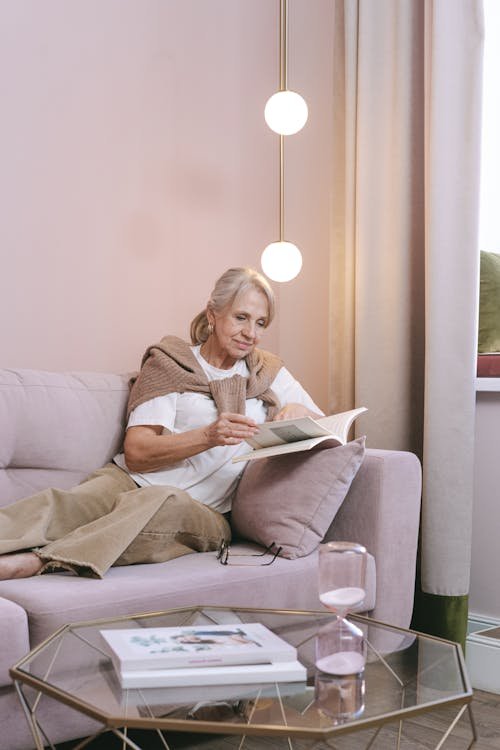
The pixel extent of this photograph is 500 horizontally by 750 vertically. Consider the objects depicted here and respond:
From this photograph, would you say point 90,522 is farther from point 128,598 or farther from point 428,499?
point 428,499

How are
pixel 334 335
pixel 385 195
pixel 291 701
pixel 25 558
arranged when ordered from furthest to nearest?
1. pixel 334 335
2. pixel 385 195
3. pixel 25 558
4. pixel 291 701

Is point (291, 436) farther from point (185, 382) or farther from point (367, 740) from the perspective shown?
point (367, 740)

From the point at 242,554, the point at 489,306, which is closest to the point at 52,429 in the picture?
the point at 242,554

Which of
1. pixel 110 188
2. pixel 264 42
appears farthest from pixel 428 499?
pixel 264 42

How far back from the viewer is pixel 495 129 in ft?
9.19

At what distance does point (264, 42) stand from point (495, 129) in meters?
0.97

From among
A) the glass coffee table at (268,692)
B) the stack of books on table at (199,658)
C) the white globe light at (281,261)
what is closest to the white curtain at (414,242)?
the white globe light at (281,261)

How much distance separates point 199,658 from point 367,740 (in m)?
0.86

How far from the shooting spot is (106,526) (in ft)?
6.02

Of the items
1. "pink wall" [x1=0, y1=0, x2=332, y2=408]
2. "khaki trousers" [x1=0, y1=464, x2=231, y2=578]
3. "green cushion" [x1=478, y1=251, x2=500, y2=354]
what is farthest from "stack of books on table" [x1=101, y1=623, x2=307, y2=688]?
"green cushion" [x1=478, y1=251, x2=500, y2=354]

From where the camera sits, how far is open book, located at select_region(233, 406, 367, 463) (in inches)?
74.4

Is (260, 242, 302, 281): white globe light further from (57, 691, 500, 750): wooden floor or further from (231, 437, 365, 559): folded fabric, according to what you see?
(57, 691, 500, 750): wooden floor

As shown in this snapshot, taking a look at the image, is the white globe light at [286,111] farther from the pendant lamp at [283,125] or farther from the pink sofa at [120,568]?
the pink sofa at [120,568]

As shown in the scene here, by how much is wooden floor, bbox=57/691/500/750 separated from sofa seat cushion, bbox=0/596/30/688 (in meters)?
0.35
